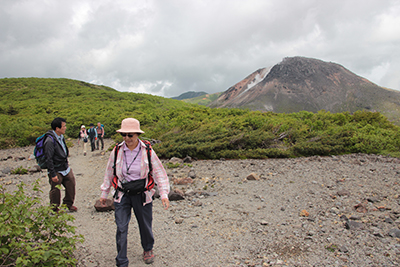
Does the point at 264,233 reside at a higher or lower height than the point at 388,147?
lower

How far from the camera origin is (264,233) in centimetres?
416

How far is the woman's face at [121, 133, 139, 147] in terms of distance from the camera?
9.35 ft

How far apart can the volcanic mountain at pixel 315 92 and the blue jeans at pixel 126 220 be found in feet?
289

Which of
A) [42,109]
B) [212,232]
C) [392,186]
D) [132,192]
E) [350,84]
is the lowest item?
[212,232]

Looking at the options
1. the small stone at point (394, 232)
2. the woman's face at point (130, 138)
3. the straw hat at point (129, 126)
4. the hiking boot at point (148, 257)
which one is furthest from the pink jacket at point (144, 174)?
the small stone at point (394, 232)

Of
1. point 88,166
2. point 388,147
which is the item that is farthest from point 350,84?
point 88,166

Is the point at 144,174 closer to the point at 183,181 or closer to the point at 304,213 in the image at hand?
the point at 304,213

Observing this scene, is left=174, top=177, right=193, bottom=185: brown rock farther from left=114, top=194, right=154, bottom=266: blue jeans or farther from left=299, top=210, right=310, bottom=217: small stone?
left=114, top=194, right=154, bottom=266: blue jeans

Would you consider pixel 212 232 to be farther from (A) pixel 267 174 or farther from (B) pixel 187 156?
(B) pixel 187 156

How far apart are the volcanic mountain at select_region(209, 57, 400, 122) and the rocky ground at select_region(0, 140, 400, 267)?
83.5 metres

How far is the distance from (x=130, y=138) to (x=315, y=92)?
11903 cm

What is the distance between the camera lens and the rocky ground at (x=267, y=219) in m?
3.38

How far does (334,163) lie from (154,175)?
853 centimetres

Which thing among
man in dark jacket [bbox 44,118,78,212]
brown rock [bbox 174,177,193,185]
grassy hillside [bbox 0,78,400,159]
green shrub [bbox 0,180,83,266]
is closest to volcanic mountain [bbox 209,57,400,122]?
grassy hillside [bbox 0,78,400,159]
